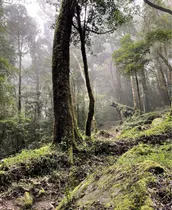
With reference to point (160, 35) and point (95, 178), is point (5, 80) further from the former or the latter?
point (160, 35)

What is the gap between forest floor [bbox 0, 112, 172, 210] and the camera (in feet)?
6.09

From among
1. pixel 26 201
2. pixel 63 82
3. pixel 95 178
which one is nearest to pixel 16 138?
pixel 63 82

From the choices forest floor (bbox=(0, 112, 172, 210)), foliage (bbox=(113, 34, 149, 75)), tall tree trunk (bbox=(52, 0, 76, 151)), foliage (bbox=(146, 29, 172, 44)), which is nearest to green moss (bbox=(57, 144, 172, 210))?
forest floor (bbox=(0, 112, 172, 210))

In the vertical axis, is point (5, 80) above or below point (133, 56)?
below

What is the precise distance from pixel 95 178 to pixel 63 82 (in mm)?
3879

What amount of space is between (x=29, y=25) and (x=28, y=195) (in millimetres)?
20082

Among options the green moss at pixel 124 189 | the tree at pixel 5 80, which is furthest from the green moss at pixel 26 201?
the tree at pixel 5 80

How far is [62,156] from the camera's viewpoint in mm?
5035

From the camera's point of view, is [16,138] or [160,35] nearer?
[160,35]

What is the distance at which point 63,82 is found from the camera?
617cm

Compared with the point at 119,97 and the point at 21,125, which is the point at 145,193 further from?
the point at 119,97

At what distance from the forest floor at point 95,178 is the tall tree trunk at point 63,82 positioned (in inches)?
23.2

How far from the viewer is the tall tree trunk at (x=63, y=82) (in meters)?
5.76

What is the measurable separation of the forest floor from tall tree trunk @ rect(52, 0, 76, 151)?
1.93 feet
